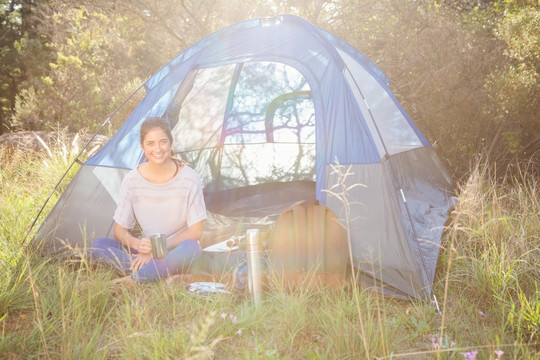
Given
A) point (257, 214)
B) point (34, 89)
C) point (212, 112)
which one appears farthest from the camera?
point (34, 89)

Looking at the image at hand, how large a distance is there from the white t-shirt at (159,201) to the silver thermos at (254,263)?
0.72m

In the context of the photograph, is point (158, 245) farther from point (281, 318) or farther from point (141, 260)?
point (281, 318)

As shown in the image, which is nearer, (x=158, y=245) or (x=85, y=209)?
(x=158, y=245)

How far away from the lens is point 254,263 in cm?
240

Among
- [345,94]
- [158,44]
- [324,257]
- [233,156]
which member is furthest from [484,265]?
[158,44]

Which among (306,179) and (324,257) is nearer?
(324,257)

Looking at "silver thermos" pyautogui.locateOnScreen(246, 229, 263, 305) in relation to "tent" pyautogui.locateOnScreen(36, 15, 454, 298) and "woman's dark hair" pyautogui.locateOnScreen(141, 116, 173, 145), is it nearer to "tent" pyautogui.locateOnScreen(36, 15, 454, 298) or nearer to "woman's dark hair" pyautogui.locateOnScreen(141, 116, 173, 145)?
"tent" pyautogui.locateOnScreen(36, 15, 454, 298)

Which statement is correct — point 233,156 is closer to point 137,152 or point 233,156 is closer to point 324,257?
point 137,152

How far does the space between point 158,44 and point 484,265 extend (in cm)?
935

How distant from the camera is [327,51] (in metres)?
3.33

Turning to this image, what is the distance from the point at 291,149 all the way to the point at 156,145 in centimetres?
236

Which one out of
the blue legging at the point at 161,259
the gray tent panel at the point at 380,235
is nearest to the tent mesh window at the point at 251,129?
the gray tent panel at the point at 380,235

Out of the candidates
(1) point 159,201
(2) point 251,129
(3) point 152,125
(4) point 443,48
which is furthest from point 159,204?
(4) point 443,48

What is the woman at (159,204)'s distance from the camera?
290 centimetres
